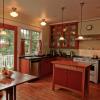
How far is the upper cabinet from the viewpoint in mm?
6148

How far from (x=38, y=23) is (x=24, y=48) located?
1.56 m

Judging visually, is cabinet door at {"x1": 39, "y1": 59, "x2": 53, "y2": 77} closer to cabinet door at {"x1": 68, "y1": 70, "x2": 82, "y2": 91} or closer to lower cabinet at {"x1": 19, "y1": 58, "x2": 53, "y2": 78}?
lower cabinet at {"x1": 19, "y1": 58, "x2": 53, "y2": 78}

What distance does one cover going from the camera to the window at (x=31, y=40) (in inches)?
225

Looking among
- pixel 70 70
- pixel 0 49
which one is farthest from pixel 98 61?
pixel 0 49

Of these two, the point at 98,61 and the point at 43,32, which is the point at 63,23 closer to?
the point at 43,32

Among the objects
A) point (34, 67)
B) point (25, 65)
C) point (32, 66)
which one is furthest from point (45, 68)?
point (25, 65)

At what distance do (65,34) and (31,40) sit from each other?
1.82m

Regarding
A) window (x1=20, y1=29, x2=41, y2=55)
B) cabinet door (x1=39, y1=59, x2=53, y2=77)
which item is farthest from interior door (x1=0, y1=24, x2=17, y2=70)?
cabinet door (x1=39, y1=59, x2=53, y2=77)

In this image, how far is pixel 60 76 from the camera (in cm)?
404

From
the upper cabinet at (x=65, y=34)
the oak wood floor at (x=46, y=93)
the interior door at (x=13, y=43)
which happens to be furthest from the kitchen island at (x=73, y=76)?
the upper cabinet at (x=65, y=34)

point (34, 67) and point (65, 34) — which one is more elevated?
point (65, 34)

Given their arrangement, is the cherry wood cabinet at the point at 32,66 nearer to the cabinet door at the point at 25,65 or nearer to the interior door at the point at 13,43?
the cabinet door at the point at 25,65

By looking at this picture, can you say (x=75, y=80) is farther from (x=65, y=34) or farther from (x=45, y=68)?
(x=65, y=34)

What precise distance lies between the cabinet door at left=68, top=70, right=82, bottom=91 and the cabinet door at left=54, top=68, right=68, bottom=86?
0.18 metres
